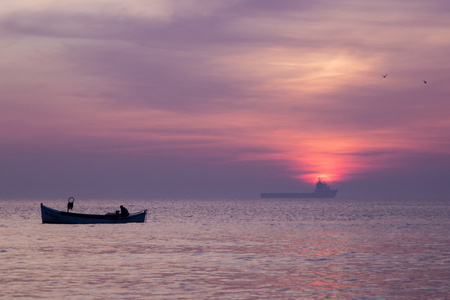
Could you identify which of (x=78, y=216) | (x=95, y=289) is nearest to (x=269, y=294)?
(x=95, y=289)

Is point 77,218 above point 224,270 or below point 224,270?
above

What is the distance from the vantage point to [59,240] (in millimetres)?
55844

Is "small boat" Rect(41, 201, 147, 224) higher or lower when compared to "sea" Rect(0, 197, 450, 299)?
higher

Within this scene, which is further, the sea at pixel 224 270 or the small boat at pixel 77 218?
the small boat at pixel 77 218

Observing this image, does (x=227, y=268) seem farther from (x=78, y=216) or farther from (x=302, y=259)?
(x=78, y=216)

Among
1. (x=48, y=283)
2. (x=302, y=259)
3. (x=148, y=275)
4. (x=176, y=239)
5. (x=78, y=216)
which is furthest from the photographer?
(x=78, y=216)

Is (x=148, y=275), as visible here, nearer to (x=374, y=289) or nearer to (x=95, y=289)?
(x=95, y=289)

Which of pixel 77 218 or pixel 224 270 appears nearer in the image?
pixel 224 270

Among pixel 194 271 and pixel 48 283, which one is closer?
pixel 48 283

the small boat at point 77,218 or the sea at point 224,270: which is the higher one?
the small boat at point 77,218

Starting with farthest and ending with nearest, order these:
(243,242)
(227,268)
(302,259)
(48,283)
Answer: (243,242) < (302,259) < (227,268) < (48,283)

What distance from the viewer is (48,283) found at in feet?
94.4

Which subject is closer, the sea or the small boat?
the sea

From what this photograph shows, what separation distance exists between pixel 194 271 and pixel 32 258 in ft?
41.2
